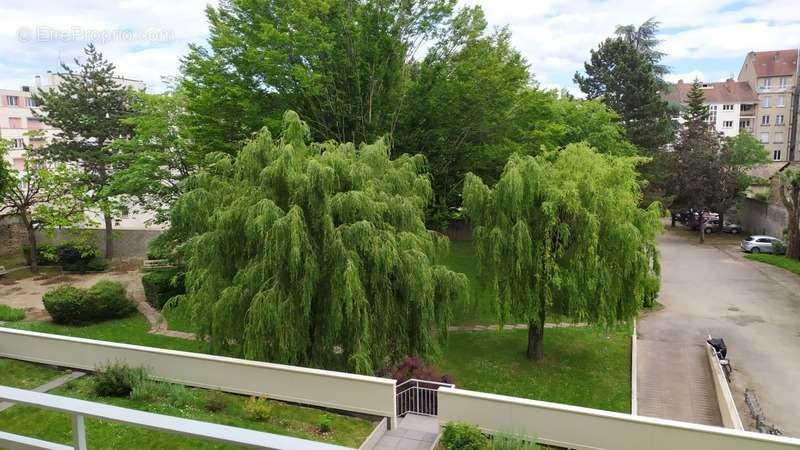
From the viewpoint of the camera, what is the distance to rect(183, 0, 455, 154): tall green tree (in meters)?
18.1

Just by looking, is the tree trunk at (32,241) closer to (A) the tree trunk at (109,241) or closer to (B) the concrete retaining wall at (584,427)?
(A) the tree trunk at (109,241)

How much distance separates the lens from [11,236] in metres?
31.1

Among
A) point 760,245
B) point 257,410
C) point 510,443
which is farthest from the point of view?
point 760,245

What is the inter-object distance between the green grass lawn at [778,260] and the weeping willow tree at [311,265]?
83.3ft

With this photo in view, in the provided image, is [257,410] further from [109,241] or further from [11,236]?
[11,236]

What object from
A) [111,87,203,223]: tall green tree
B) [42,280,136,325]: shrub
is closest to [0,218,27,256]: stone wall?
[111,87,203,223]: tall green tree

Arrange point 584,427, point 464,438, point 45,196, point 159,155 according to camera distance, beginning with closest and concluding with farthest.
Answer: point 464,438 → point 584,427 → point 159,155 → point 45,196

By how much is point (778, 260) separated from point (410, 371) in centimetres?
2894

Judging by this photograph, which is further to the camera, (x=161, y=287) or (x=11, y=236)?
(x=11, y=236)

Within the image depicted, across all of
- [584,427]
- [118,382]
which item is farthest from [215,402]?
[584,427]

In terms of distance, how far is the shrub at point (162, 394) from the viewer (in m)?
9.91

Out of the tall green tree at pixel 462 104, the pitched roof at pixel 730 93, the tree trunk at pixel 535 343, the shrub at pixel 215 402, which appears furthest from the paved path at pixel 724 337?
the pitched roof at pixel 730 93

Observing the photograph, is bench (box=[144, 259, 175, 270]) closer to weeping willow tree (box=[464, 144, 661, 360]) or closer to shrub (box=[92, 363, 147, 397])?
shrub (box=[92, 363, 147, 397])

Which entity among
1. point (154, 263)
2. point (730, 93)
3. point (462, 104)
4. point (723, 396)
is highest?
point (730, 93)
